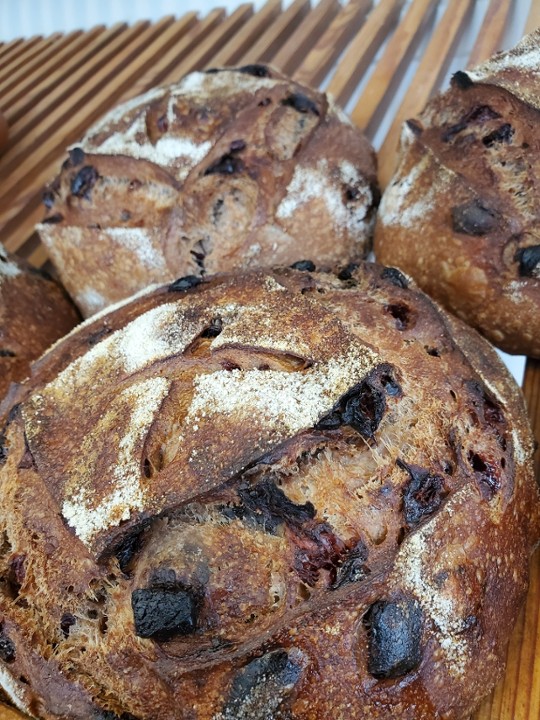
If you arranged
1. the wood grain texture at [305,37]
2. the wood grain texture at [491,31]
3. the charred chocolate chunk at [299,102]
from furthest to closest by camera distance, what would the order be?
the wood grain texture at [305,37] → the wood grain texture at [491,31] → the charred chocolate chunk at [299,102]

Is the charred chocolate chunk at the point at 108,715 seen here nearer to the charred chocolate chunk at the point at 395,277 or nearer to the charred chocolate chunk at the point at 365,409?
the charred chocolate chunk at the point at 365,409

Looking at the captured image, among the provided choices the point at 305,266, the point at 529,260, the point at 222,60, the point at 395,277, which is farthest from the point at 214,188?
the point at 222,60

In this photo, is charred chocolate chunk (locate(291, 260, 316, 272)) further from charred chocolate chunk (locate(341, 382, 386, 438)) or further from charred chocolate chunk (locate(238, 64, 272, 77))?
charred chocolate chunk (locate(238, 64, 272, 77))

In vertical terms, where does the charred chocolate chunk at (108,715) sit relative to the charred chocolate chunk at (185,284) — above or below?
below

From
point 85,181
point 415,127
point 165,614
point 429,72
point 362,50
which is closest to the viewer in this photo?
point 165,614

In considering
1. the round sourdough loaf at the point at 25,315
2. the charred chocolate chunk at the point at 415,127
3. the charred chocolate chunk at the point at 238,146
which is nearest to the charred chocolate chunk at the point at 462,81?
the charred chocolate chunk at the point at 415,127

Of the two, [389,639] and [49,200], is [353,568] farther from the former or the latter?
[49,200]

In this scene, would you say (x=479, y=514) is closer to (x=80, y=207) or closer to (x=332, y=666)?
(x=332, y=666)
